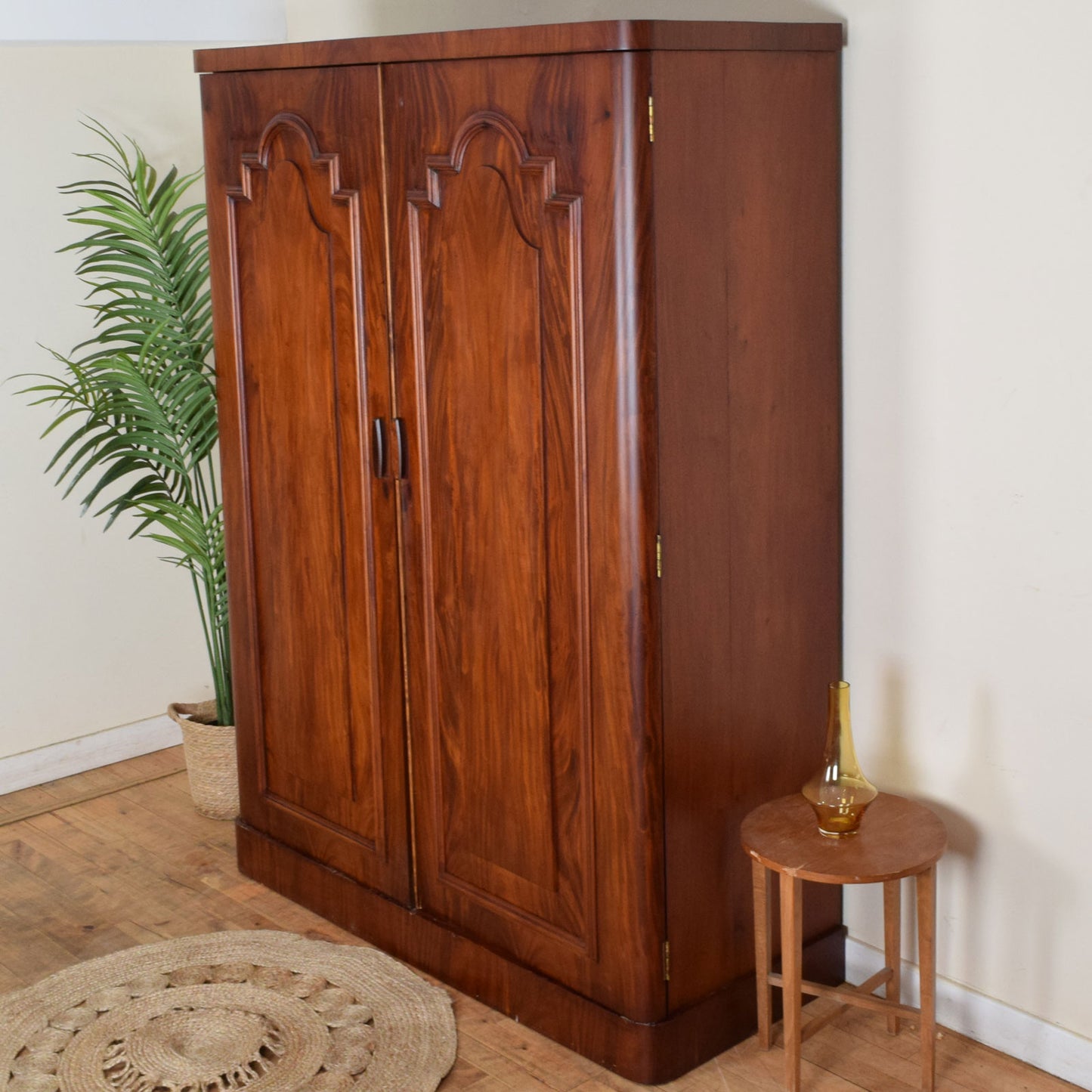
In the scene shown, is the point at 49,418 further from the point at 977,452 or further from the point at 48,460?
the point at 977,452

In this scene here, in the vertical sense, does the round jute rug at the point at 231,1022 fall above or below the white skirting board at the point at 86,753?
below

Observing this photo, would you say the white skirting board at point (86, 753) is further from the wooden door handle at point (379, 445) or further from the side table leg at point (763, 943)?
the side table leg at point (763, 943)

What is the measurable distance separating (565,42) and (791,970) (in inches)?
61.8

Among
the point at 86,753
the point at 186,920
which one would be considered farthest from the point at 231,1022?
the point at 86,753

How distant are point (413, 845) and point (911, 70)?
1764 millimetres

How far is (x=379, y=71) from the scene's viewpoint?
8.38 feet

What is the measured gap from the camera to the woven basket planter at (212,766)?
3648 mm

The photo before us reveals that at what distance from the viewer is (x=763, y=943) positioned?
247cm

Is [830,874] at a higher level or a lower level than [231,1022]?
higher

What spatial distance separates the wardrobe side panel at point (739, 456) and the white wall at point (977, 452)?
82mm

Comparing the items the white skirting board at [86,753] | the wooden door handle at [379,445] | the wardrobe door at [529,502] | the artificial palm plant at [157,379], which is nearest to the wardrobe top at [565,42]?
the wardrobe door at [529,502]

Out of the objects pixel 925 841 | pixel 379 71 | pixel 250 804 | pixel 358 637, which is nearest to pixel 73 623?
pixel 250 804

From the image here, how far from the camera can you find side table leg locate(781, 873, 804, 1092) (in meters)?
2.32

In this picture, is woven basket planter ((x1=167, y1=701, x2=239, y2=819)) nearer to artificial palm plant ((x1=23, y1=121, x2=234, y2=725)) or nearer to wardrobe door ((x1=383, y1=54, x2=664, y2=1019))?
artificial palm plant ((x1=23, y1=121, x2=234, y2=725))
